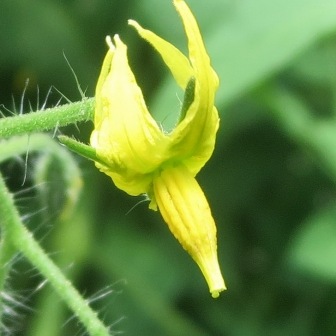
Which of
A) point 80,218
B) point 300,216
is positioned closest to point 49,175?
point 80,218

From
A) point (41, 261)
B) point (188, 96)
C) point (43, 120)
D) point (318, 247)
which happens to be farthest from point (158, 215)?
Answer: point (188, 96)

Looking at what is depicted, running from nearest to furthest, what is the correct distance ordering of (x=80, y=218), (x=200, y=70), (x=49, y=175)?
1. (x=200, y=70)
2. (x=49, y=175)
3. (x=80, y=218)

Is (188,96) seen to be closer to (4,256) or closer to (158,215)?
(4,256)

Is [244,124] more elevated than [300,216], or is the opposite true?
[244,124]

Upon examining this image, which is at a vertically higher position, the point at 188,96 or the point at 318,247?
the point at 188,96

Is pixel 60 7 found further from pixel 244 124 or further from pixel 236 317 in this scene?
pixel 236 317

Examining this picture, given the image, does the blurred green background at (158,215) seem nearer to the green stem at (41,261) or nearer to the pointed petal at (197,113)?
the green stem at (41,261)

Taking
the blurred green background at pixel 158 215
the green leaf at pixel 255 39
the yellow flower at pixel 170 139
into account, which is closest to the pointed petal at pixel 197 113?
the yellow flower at pixel 170 139
